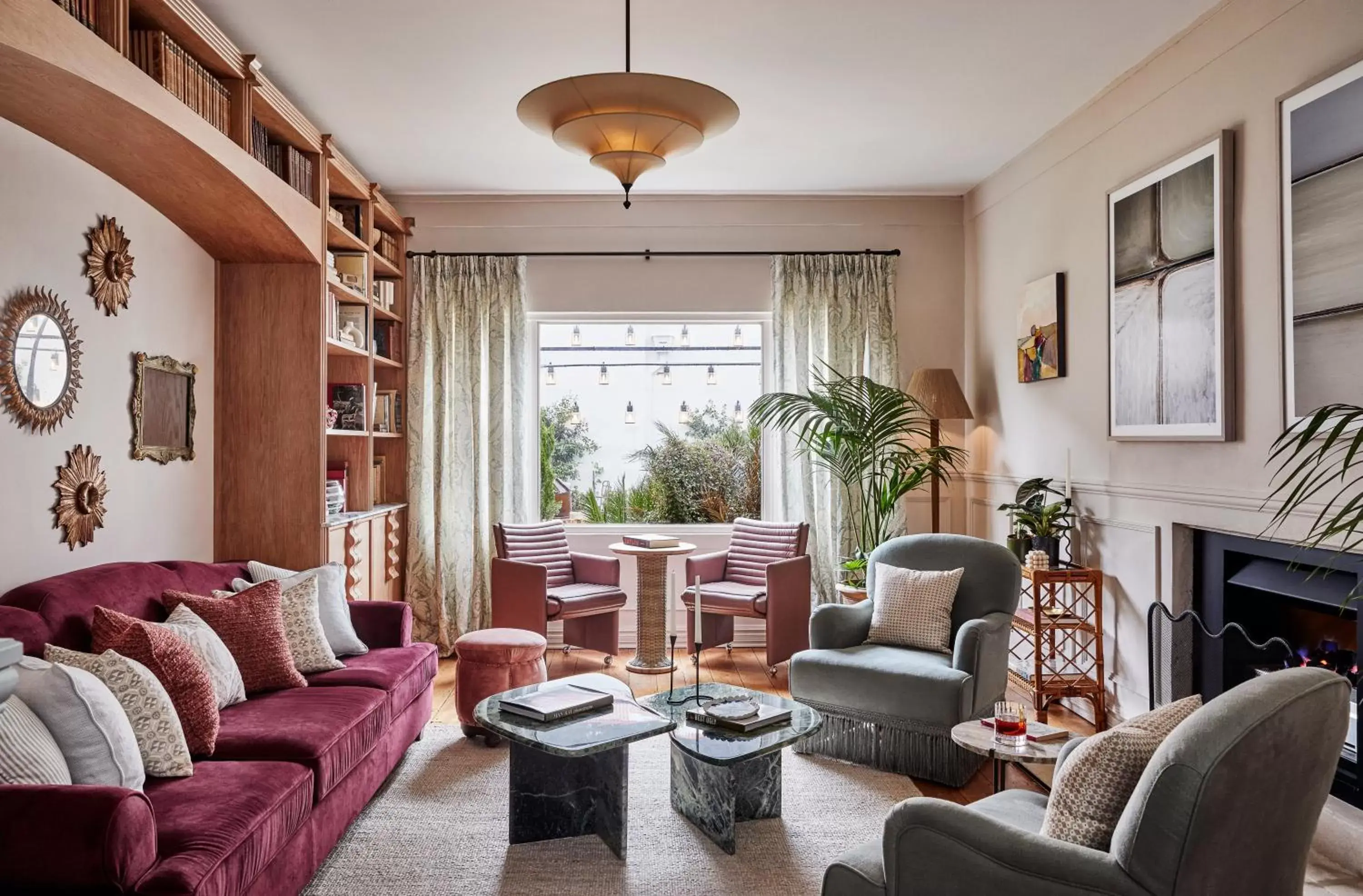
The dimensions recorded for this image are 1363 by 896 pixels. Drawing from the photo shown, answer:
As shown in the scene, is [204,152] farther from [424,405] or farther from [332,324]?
[424,405]

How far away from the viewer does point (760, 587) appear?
5359 millimetres

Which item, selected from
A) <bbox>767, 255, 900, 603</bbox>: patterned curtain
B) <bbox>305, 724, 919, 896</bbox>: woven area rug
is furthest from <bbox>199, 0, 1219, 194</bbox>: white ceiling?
<bbox>305, 724, 919, 896</bbox>: woven area rug

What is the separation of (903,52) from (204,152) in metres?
2.71

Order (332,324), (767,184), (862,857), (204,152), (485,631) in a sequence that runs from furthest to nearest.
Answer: (767,184) < (332,324) < (485,631) < (204,152) < (862,857)

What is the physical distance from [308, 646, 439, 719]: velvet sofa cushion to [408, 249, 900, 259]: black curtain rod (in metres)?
2.80

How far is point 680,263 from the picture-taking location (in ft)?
19.4

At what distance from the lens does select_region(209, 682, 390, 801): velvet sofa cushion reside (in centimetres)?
259

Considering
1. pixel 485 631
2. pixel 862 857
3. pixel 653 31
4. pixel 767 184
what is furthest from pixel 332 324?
pixel 862 857

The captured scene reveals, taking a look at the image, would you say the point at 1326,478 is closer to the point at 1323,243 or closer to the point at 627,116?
the point at 1323,243

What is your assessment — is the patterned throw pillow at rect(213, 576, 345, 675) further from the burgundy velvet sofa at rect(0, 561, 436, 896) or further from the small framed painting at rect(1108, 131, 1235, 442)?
the small framed painting at rect(1108, 131, 1235, 442)

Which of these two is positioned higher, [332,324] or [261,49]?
[261,49]

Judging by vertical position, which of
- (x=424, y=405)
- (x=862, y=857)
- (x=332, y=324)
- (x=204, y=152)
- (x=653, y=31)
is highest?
(x=653, y=31)

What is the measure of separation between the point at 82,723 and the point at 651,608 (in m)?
3.36

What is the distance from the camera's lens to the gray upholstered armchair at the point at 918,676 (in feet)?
11.3
